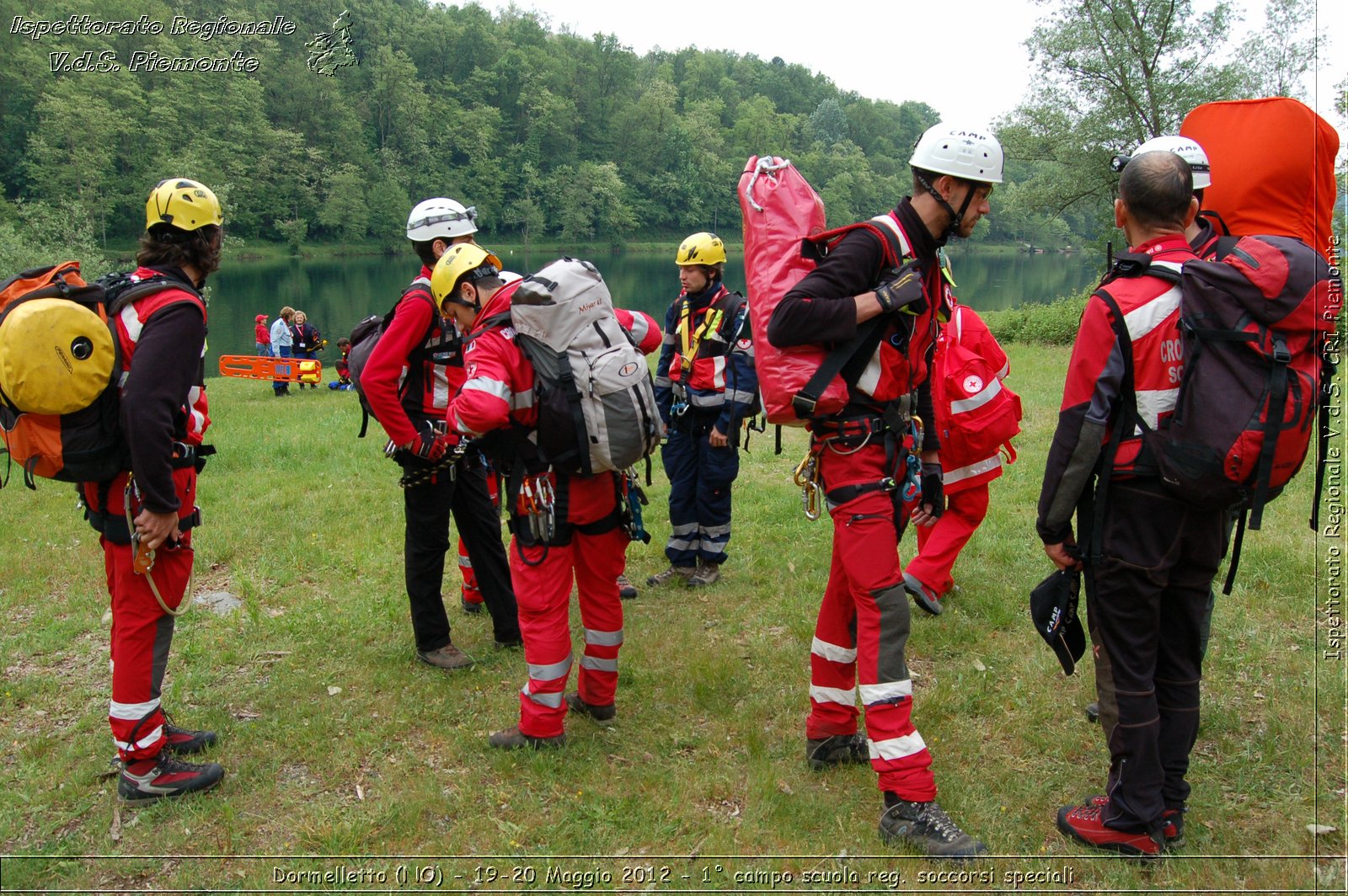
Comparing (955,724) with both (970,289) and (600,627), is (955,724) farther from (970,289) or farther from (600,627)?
(970,289)

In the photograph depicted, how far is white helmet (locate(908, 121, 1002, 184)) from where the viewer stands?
3.83 meters

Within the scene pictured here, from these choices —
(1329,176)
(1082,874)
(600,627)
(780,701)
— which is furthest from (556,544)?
(1329,176)

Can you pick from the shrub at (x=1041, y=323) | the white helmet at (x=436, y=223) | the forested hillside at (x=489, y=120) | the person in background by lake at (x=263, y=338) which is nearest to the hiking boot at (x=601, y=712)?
the white helmet at (x=436, y=223)

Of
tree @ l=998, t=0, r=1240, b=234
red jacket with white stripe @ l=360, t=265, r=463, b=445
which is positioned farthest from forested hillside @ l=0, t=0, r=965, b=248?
red jacket with white stripe @ l=360, t=265, r=463, b=445

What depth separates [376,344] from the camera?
534 centimetres

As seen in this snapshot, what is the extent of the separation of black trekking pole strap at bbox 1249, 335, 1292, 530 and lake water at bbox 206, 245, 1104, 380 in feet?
86.9

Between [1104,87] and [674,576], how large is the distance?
115 ft

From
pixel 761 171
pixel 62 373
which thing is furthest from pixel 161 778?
pixel 761 171

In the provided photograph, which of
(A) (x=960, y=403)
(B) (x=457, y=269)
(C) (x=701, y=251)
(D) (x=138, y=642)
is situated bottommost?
(D) (x=138, y=642)

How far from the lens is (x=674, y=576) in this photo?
289 inches

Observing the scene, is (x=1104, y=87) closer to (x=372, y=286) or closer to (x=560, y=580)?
(x=560, y=580)

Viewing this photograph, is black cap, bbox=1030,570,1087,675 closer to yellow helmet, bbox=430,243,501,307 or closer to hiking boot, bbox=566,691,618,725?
hiking boot, bbox=566,691,618,725

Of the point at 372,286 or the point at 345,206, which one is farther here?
the point at 345,206

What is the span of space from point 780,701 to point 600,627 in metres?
1.13
